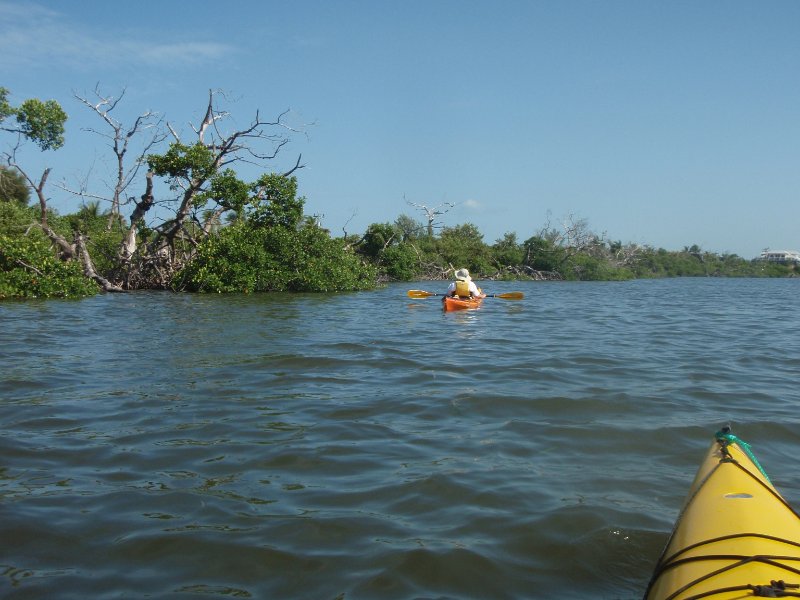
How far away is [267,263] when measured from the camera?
23.4 m

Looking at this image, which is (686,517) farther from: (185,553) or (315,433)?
(315,433)

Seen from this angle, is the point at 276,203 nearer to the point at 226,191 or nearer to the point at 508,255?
the point at 226,191

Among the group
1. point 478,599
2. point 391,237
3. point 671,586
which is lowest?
point 478,599

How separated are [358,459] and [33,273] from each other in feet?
52.5

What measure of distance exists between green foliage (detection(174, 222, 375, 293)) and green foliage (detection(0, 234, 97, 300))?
173 inches

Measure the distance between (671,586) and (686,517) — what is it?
0.57 meters

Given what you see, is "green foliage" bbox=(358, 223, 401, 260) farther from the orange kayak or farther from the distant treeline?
the orange kayak

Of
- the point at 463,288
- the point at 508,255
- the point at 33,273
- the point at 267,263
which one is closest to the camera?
the point at 463,288

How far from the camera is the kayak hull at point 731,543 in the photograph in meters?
2.77

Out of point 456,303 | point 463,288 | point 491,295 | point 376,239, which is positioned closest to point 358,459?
point 456,303

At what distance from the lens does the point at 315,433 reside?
20.0ft

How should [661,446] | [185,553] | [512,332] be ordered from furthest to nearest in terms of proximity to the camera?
[512,332] → [661,446] → [185,553]

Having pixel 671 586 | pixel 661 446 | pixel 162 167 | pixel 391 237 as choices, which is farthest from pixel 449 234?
pixel 671 586

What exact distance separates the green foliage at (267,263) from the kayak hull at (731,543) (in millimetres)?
20406
